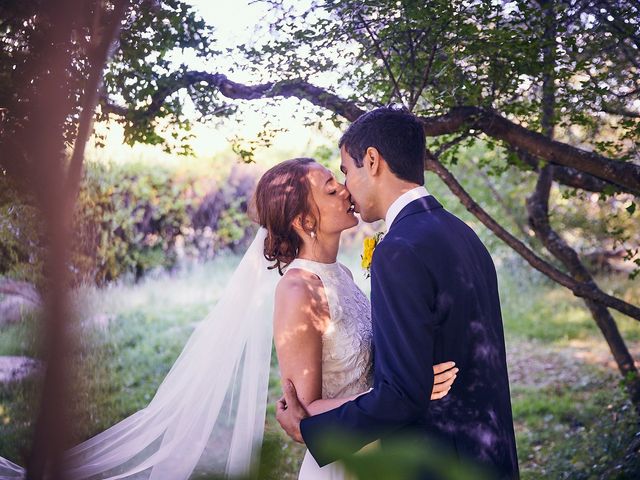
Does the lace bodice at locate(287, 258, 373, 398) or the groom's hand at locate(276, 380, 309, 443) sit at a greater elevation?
the lace bodice at locate(287, 258, 373, 398)

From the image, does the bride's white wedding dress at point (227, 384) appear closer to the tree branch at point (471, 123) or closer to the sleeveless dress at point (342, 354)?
the sleeveless dress at point (342, 354)

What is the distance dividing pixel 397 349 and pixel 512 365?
7126 mm

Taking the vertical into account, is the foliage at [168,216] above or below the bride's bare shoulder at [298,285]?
above

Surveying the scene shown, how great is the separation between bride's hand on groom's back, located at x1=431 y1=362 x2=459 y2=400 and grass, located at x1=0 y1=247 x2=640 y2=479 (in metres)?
0.71

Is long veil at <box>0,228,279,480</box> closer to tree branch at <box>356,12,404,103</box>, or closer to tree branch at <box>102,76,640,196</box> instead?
tree branch at <box>102,76,640,196</box>

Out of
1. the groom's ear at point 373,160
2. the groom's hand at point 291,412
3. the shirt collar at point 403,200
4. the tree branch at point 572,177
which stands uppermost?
the tree branch at point 572,177

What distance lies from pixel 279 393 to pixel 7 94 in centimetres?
590

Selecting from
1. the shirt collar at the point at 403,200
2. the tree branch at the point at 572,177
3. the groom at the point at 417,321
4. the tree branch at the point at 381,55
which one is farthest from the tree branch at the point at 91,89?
the tree branch at the point at 572,177

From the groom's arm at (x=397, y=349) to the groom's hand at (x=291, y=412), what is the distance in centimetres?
30

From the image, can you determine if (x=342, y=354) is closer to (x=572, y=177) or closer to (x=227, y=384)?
(x=227, y=384)

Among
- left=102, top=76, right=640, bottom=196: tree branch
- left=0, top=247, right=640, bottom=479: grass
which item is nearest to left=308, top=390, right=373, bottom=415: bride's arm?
left=0, top=247, right=640, bottom=479: grass

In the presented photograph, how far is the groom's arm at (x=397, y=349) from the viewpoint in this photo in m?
2.04

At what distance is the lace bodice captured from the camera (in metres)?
2.73

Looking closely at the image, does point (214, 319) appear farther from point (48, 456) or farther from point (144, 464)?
point (48, 456)
